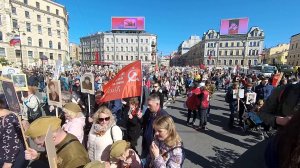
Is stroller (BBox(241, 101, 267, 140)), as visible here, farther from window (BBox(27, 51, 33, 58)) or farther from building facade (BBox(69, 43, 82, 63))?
building facade (BBox(69, 43, 82, 63))

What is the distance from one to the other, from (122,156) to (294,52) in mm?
76285

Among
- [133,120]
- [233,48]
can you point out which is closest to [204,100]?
[133,120]

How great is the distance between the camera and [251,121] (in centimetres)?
633

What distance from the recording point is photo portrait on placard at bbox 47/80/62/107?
4484 mm

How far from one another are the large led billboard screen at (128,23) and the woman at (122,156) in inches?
3069

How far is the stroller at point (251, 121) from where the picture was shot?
6159mm

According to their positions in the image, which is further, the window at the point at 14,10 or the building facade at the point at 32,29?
the window at the point at 14,10

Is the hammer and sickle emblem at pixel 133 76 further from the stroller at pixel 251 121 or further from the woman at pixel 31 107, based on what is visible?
the stroller at pixel 251 121

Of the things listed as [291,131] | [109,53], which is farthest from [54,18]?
[291,131]

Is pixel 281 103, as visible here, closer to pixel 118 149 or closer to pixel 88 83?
pixel 118 149

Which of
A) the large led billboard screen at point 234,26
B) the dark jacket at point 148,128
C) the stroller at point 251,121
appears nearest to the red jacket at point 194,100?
the stroller at point 251,121

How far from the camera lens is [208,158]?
4785 millimetres

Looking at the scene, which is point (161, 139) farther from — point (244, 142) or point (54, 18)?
point (54, 18)

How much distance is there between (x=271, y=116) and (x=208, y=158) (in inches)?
131
